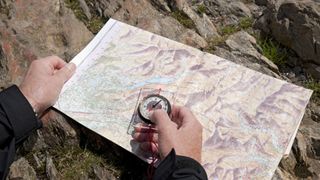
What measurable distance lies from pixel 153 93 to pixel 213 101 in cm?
45

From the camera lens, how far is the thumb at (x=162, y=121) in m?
2.96

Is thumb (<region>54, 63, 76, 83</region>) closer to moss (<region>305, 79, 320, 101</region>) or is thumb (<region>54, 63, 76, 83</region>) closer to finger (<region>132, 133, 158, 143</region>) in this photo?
finger (<region>132, 133, 158, 143</region>)

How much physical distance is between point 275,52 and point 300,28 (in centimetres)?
29

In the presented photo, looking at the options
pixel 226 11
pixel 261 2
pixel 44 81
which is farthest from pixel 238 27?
pixel 44 81

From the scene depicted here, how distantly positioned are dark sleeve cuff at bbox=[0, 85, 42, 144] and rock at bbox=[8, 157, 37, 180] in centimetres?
43

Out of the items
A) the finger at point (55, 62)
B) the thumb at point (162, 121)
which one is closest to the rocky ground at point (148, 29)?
the finger at point (55, 62)

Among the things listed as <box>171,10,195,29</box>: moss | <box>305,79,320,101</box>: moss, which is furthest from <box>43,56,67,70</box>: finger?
<box>305,79,320,101</box>: moss

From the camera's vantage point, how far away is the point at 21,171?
3.43 meters

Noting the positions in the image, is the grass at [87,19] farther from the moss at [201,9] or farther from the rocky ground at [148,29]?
the moss at [201,9]

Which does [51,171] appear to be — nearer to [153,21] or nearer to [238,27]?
[153,21]

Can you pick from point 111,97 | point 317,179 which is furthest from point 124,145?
point 317,179

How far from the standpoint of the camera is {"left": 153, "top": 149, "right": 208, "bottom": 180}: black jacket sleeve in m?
2.67

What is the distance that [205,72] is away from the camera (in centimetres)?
372

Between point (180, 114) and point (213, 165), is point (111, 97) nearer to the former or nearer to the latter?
point (180, 114)
